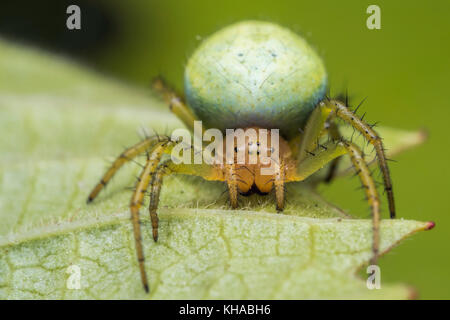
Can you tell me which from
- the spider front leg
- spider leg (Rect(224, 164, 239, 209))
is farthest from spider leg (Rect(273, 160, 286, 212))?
the spider front leg

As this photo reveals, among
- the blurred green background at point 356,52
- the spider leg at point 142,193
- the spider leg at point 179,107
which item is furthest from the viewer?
the blurred green background at point 356,52

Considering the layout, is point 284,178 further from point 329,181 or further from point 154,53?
point 154,53

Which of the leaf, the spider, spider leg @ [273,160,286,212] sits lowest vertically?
the leaf

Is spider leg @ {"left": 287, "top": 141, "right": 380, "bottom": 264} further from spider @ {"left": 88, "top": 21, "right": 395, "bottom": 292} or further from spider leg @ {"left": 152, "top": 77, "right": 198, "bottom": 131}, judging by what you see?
spider leg @ {"left": 152, "top": 77, "right": 198, "bottom": 131}

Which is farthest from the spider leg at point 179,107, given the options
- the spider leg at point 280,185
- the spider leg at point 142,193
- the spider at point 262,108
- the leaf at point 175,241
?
the spider leg at point 280,185

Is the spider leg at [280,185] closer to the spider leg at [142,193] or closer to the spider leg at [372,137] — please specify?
the spider leg at [372,137]

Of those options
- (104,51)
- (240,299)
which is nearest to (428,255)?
(240,299)
